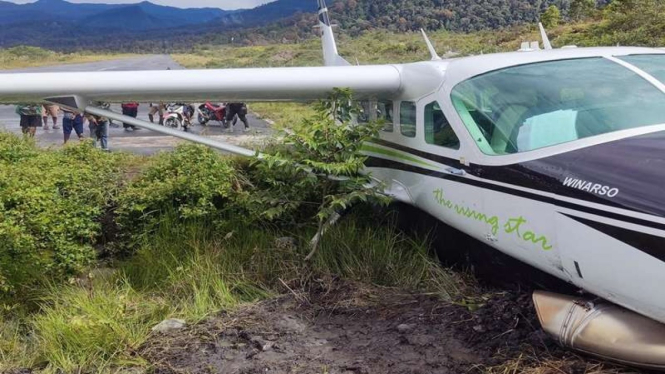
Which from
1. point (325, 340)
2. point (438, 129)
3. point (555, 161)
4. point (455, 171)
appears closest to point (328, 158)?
point (438, 129)

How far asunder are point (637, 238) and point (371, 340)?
177 centimetres

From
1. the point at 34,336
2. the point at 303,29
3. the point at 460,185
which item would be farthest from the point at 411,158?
the point at 303,29

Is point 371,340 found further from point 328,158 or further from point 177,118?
point 177,118

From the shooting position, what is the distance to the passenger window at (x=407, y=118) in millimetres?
5173

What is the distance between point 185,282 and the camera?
A: 509 cm

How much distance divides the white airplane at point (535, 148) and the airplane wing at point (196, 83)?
12mm

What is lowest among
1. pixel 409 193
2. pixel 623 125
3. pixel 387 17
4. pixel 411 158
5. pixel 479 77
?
pixel 409 193

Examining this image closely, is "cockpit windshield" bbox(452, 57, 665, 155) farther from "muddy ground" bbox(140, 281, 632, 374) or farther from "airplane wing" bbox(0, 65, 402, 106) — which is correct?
"airplane wing" bbox(0, 65, 402, 106)

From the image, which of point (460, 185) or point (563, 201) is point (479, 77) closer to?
point (460, 185)

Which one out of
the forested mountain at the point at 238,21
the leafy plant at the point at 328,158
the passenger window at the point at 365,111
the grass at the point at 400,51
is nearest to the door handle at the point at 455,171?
the leafy plant at the point at 328,158

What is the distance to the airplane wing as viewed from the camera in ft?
18.3

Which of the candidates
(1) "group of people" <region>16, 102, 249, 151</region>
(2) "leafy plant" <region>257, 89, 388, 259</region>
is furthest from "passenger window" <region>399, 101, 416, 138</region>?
(1) "group of people" <region>16, 102, 249, 151</region>

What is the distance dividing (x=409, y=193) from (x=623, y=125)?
2180 millimetres

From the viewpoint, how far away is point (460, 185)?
4180 millimetres
